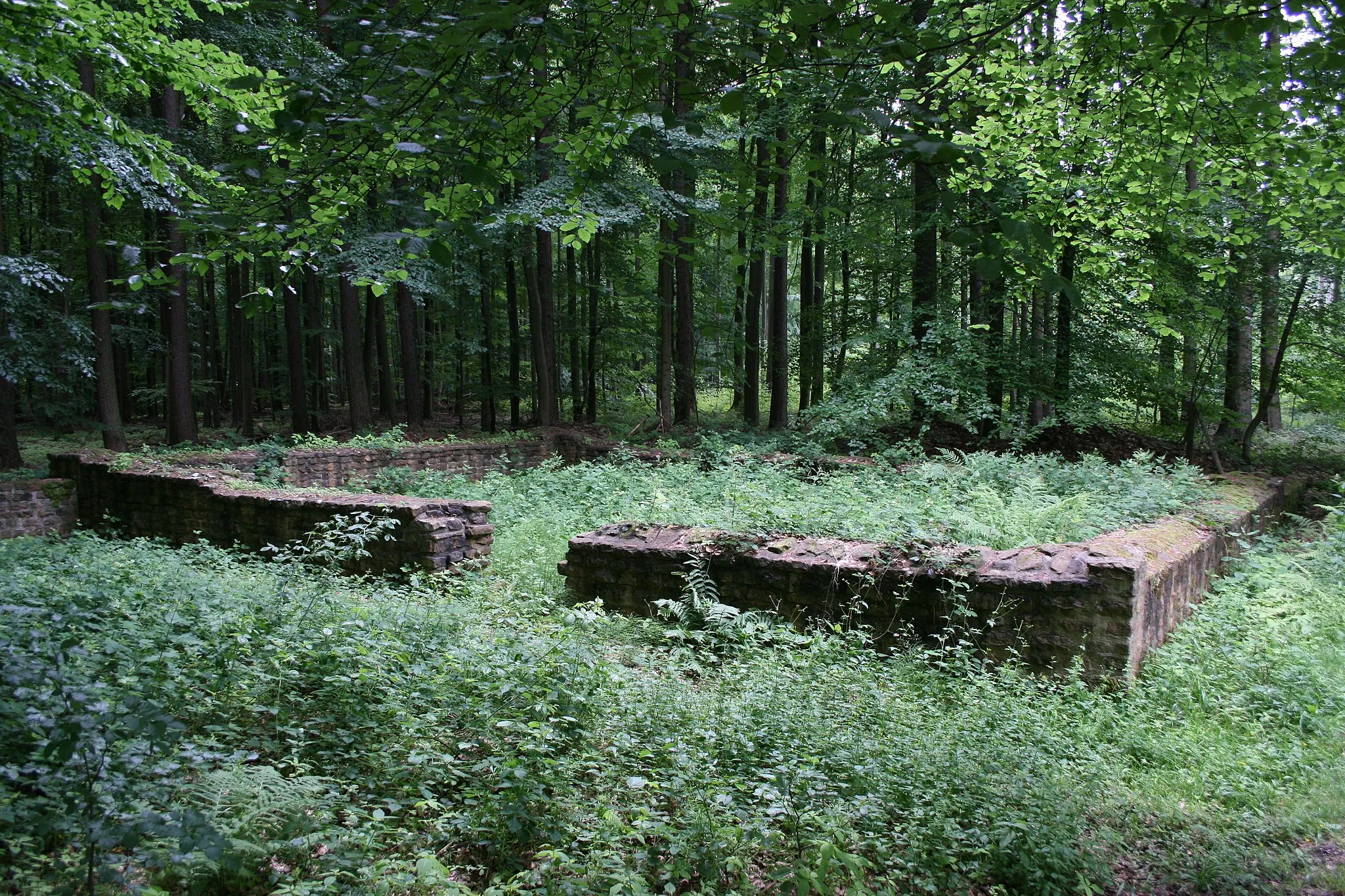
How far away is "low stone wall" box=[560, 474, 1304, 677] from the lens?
518 cm

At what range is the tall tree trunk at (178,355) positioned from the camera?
49.3 ft

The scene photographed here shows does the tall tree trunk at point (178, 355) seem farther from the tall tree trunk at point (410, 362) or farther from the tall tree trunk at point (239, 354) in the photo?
the tall tree trunk at point (410, 362)

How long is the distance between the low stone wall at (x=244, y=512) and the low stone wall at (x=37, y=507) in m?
0.19

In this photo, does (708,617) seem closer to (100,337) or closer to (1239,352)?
(1239,352)

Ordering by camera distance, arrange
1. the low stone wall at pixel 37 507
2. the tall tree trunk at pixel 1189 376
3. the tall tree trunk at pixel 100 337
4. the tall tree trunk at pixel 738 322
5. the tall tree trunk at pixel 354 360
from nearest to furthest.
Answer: the low stone wall at pixel 37 507, the tall tree trunk at pixel 1189 376, the tall tree trunk at pixel 100 337, the tall tree trunk at pixel 354 360, the tall tree trunk at pixel 738 322

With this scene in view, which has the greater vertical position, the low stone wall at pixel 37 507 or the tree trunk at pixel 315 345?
the tree trunk at pixel 315 345

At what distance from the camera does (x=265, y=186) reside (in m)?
4.30

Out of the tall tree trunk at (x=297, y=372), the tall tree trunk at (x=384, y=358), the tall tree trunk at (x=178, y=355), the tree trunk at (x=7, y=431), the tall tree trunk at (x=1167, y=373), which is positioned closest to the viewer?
the tree trunk at (x=7, y=431)

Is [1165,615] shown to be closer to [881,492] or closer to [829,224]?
[881,492]

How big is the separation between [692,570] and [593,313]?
16.8 metres

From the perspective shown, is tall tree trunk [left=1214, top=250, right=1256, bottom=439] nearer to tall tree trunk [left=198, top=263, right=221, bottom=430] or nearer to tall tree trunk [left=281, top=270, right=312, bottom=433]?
tall tree trunk [left=281, top=270, right=312, bottom=433]

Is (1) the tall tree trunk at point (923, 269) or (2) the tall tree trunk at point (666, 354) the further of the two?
(2) the tall tree trunk at point (666, 354)

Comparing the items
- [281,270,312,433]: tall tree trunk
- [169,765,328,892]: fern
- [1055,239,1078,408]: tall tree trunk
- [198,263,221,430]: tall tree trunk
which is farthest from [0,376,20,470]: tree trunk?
[1055,239,1078,408]: tall tree trunk

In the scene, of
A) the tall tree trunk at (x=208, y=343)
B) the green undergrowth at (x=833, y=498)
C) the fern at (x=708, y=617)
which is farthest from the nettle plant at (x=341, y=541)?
the tall tree trunk at (x=208, y=343)
